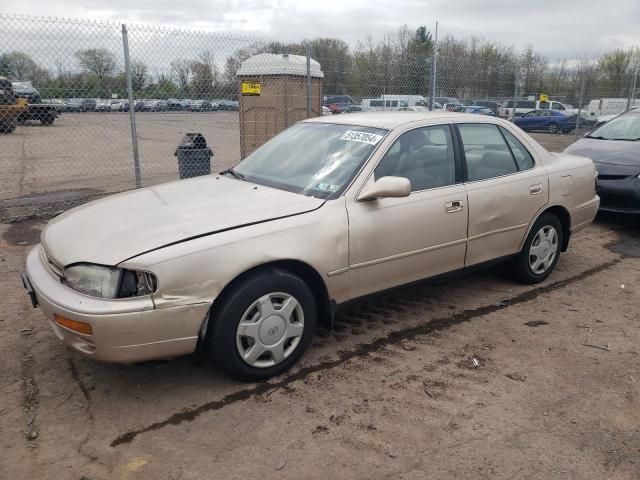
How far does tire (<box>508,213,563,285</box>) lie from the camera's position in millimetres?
4742

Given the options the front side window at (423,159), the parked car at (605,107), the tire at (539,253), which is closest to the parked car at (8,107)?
the front side window at (423,159)

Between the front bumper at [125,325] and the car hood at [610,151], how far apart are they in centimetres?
629

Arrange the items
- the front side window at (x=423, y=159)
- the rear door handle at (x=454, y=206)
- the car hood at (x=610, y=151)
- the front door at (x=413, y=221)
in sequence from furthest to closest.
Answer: the car hood at (x=610, y=151), the rear door handle at (x=454, y=206), the front side window at (x=423, y=159), the front door at (x=413, y=221)

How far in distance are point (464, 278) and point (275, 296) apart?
2634mm

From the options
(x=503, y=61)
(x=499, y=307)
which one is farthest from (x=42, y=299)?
(x=503, y=61)

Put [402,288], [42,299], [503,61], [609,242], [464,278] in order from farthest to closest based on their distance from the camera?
[503,61] < [609,242] < [464,278] < [402,288] < [42,299]

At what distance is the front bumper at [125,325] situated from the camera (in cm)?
269

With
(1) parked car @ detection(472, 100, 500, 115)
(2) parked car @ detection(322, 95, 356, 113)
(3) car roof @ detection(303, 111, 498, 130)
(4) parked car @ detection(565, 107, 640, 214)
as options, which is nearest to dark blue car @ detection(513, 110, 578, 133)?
(1) parked car @ detection(472, 100, 500, 115)

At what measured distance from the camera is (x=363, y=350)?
3.66 meters

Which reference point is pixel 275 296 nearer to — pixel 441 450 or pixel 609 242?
pixel 441 450

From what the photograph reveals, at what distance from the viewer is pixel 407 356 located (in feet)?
11.8

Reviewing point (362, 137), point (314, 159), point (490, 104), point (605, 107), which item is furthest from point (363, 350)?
point (605, 107)

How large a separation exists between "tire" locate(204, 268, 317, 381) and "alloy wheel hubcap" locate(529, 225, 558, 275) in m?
2.52

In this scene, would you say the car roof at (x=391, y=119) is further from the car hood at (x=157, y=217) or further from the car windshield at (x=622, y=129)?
the car windshield at (x=622, y=129)
